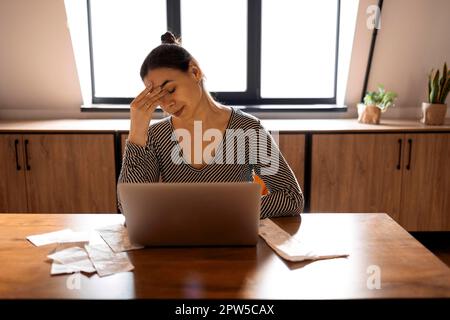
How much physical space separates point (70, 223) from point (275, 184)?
0.79 metres

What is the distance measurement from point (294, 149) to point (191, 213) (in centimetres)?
196

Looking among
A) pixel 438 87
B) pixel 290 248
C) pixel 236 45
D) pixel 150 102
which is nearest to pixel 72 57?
pixel 236 45

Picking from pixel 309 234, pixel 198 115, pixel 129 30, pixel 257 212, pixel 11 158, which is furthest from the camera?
pixel 129 30

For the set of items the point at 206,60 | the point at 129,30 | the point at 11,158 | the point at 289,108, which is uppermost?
the point at 129,30

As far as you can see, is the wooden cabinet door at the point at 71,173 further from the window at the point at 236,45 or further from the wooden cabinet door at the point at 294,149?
the wooden cabinet door at the point at 294,149

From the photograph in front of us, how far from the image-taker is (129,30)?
360 cm

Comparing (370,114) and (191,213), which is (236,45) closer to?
(370,114)

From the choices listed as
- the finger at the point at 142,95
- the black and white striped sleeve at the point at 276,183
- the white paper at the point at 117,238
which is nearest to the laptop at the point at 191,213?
the white paper at the point at 117,238

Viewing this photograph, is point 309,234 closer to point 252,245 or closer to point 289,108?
point 252,245

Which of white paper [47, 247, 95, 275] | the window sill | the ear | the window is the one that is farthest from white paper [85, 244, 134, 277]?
the window

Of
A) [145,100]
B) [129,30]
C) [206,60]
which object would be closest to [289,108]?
[206,60]

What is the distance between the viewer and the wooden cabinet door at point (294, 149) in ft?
10.1

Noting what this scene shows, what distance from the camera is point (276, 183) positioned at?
5.64ft

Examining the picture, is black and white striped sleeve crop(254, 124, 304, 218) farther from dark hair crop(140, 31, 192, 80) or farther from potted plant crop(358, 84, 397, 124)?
potted plant crop(358, 84, 397, 124)
